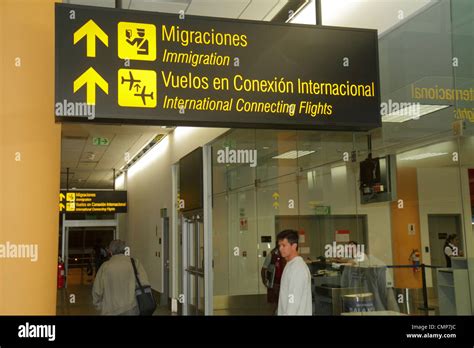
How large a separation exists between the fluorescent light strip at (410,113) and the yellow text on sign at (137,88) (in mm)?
2637

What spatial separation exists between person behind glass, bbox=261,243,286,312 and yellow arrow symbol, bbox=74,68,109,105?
436 centimetres

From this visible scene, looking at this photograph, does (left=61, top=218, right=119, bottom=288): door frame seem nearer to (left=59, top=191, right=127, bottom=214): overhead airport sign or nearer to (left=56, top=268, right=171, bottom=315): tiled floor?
(left=56, top=268, right=171, bottom=315): tiled floor

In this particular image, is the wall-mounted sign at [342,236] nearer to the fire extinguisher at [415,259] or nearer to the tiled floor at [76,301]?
the fire extinguisher at [415,259]

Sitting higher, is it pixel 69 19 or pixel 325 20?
pixel 325 20

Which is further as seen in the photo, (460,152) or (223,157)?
(223,157)

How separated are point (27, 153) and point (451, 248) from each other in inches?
132

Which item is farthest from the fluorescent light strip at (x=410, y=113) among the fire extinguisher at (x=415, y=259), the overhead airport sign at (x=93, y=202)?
the overhead airport sign at (x=93, y=202)
